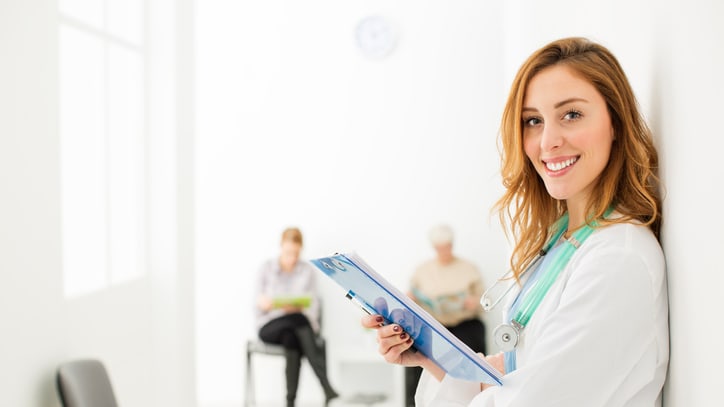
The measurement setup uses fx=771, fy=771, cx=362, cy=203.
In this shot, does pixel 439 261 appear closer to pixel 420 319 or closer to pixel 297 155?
pixel 297 155

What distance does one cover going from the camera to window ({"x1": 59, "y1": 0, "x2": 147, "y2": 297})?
3.60 meters

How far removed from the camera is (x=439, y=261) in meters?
5.89

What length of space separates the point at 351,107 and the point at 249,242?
4.67 feet

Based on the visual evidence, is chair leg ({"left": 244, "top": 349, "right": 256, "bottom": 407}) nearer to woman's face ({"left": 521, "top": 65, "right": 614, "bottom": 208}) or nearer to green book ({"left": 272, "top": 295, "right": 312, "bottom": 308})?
green book ({"left": 272, "top": 295, "right": 312, "bottom": 308})

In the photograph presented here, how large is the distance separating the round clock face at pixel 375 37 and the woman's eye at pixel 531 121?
15.8 feet

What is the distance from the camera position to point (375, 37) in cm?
633

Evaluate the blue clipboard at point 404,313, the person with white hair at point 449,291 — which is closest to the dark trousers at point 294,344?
the person with white hair at point 449,291

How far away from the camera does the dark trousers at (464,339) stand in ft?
18.3

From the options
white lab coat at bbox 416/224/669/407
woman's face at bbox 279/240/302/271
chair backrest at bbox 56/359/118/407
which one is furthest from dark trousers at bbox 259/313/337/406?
white lab coat at bbox 416/224/669/407

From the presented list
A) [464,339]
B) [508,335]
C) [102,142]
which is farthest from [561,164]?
[464,339]

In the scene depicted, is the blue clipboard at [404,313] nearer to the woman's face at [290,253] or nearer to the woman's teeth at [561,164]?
the woman's teeth at [561,164]

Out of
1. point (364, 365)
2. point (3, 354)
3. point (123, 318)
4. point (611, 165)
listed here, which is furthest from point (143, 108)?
point (611, 165)

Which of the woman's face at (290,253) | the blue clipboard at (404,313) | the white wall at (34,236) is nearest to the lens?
the blue clipboard at (404,313)

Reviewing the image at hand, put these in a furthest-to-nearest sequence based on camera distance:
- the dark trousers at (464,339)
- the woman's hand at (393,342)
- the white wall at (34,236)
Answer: the dark trousers at (464,339), the white wall at (34,236), the woman's hand at (393,342)
